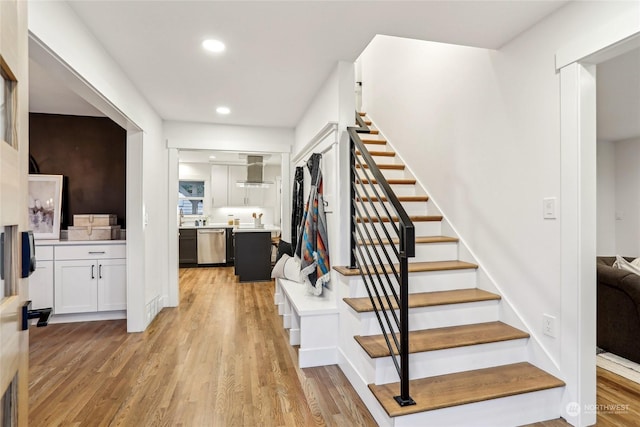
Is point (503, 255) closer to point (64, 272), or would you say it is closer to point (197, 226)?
point (64, 272)

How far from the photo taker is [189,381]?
92.2 inches

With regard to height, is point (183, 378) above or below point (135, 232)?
below

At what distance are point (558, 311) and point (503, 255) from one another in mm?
509

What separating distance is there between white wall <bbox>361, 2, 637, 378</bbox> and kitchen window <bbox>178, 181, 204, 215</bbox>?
578 cm

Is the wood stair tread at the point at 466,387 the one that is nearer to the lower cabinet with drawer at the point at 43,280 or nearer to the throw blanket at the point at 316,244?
the throw blanket at the point at 316,244

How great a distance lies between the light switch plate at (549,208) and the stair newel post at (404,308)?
3.11 ft

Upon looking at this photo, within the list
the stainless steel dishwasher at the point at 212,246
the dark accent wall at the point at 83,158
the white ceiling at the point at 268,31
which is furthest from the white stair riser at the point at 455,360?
the stainless steel dishwasher at the point at 212,246

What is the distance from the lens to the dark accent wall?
3.91 metres

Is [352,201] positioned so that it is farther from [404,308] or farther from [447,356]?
[447,356]

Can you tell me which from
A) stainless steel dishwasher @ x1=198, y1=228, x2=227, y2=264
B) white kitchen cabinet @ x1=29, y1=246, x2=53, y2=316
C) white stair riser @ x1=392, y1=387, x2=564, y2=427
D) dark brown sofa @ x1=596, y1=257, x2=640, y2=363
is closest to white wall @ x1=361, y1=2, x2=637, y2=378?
white stair riser @ x1=392, y1=387, x2=564, y2=427

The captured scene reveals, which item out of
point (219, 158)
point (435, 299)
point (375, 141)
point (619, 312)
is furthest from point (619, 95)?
point (219, 158)

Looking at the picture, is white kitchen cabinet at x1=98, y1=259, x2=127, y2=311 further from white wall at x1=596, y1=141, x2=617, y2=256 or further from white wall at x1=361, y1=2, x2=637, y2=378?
white wall at x1=596, y1=141, x2=617, y2=256

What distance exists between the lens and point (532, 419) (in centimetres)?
185

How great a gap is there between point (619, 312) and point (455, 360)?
1.66 m
